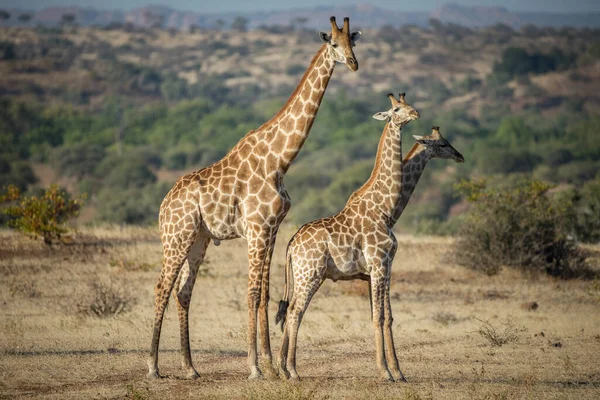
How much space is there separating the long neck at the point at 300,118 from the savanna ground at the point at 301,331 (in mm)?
2511

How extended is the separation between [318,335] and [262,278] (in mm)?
3302

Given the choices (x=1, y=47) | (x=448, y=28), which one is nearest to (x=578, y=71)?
(x=448, y=28)

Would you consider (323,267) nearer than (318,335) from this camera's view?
Yes

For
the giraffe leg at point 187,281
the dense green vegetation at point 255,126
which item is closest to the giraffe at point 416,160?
the giraffe leg at point 187,281

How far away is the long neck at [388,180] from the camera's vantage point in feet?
33.8

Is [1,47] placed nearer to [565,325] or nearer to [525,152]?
[525,152]

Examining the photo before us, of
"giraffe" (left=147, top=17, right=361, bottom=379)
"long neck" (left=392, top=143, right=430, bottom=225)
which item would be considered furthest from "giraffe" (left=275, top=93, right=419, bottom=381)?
"giraffe" (left=147, top=17, right=361, bottom=379)

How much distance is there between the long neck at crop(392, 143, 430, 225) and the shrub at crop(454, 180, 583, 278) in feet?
24.7

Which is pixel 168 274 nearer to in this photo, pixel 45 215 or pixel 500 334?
pixel 500 334

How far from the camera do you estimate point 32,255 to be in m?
17.8

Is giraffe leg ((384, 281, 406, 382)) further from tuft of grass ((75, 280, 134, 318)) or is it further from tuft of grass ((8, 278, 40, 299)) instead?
tuft of grass ((8, 278, 40, 299))

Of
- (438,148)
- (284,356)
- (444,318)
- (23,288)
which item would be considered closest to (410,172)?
(438,148)

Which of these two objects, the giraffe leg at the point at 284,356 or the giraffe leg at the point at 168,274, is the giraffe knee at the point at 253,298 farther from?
the giraffe leg at the point at 168,274

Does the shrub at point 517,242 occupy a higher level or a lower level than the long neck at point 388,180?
lower
